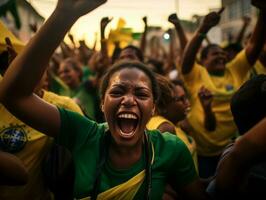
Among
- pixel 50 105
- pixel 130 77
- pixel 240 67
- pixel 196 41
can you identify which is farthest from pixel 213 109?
pixel 50 105

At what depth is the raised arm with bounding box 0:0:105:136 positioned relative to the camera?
66.9 inches

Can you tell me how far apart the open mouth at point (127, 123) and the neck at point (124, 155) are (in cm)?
8

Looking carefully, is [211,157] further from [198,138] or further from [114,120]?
[114,120]

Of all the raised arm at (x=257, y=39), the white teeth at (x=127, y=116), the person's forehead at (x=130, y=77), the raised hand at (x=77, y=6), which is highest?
the raised hand at (x=77, y=6)

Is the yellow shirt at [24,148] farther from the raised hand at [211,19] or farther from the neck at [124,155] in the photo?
the raised hand at [211,19]

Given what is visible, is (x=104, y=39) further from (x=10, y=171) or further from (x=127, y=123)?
(x=10, y=171)

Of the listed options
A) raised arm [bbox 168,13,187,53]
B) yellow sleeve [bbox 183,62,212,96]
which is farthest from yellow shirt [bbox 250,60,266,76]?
raised arm [bbox 168,13,187,53]

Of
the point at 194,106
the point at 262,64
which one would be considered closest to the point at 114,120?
the point at 194,106

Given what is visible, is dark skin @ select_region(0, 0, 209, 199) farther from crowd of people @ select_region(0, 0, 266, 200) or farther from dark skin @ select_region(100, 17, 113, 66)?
dark skin @ select_region(100, 17, 113, 66)

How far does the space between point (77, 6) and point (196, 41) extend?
2.70 metres

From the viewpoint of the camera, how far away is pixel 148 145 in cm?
223

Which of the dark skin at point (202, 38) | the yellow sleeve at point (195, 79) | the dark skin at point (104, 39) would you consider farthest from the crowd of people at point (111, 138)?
the dark skin at point (104, 39)

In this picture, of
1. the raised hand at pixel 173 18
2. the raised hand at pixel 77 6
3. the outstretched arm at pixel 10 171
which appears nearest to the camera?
the raised hand at pixel 77 6

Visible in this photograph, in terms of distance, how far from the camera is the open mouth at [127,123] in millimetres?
2199
